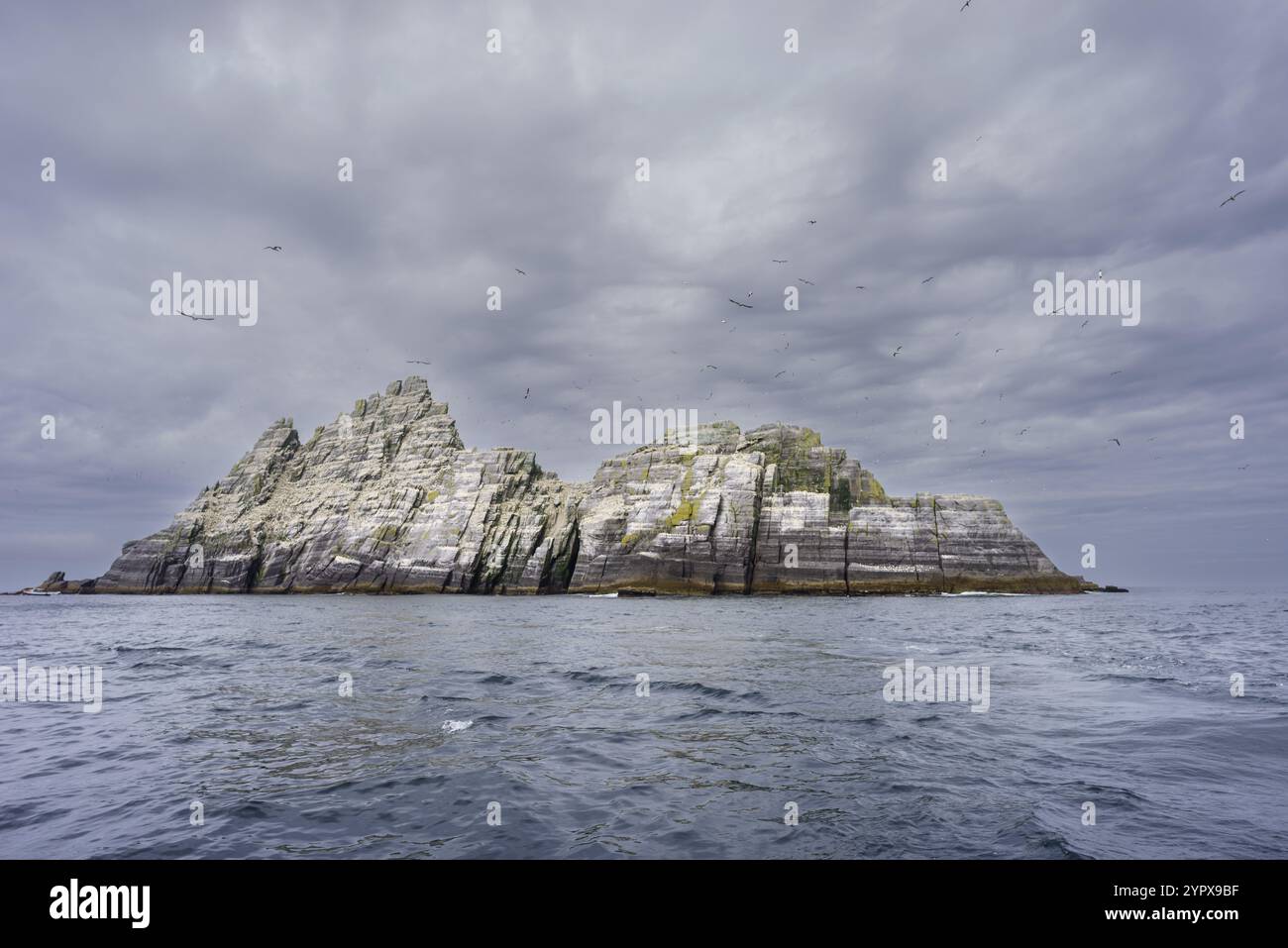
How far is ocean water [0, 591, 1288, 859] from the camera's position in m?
8.42

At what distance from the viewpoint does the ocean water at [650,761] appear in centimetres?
842

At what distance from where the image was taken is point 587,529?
343 feet

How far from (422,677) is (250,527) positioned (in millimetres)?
128519

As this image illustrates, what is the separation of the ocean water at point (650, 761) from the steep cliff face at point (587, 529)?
7012 cm

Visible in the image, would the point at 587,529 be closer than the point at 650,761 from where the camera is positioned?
No

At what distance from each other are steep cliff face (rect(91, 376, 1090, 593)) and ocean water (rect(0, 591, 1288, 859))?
70115 mm

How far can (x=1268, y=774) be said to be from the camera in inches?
430

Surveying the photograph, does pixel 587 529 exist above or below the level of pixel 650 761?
above

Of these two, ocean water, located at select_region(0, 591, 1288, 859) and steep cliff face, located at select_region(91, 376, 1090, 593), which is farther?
steep cliff face, located at select_region(91, 376, 1090, 593)

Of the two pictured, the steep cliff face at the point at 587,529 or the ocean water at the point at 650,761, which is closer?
the ocean water at the point at 650,761

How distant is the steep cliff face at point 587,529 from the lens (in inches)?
3750

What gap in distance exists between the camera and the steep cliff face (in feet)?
313

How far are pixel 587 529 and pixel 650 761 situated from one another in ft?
305
